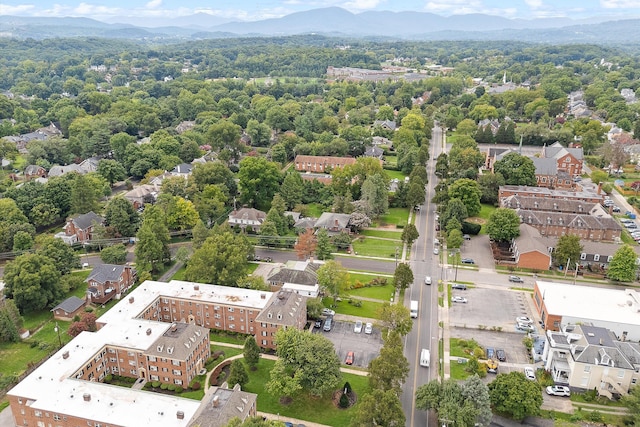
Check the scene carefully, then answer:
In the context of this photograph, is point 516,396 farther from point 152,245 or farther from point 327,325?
point 152,245

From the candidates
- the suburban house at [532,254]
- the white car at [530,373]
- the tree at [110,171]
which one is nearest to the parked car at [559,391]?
the white car at [530,373]

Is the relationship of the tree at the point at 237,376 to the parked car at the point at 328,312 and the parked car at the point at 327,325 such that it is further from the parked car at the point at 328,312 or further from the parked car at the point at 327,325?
the parked car at the point at 328,312

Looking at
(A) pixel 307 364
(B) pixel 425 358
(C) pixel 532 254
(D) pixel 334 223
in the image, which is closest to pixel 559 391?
(B) pixel 425 358

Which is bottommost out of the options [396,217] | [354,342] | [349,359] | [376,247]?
[354,342]

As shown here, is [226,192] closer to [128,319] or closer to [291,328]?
[128,319]

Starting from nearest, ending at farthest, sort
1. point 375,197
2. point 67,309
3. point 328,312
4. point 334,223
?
point 67,309, point 328,312, point 334,223, point 375,197

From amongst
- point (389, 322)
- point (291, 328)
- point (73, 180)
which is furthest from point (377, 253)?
point (73, 180)
